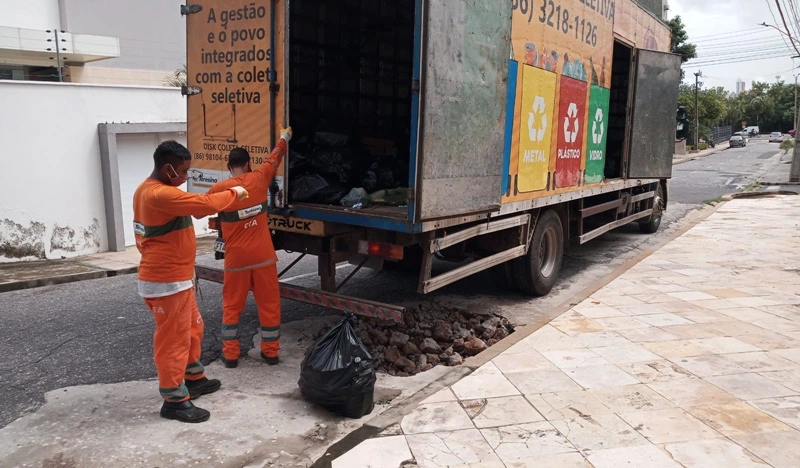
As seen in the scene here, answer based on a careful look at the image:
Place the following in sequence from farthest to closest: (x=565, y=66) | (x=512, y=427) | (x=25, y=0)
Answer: (x=25, y=0) < (x=565, y=66) < (x=512, y=427)

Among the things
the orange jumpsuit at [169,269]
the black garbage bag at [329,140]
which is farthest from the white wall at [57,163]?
the orange jumpsuit at [169,269]

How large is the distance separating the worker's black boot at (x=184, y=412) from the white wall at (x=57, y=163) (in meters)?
6.54

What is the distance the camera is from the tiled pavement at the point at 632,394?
3.39 meters

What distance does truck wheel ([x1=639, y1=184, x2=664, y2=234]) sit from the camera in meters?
11.1

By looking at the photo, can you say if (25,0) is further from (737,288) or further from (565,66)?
(737,288)

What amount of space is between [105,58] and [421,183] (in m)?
10.9

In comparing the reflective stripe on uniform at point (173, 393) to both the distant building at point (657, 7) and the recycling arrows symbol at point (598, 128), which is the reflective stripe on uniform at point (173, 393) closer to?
the recycling arrows symbol at point (598, 128)

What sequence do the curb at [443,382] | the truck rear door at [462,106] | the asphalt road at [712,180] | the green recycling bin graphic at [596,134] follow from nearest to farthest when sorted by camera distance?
the curb at [443,382] < the truck rear door at [462,106] < the green recycling bin graphic at [596,134] < the asphalt road at [712,180]

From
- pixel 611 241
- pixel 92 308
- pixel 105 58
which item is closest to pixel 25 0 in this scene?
pixel 105 58

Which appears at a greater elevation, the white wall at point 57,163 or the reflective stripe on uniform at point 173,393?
the white wall at point 57,163

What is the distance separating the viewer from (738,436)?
3.56m

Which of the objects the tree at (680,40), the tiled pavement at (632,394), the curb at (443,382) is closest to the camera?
the tiled pavement at (632,394)

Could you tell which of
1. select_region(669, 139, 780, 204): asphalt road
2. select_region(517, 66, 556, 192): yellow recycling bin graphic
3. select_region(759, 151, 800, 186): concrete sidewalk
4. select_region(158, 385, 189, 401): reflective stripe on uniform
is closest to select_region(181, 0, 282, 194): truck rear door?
select_region(158, 385, 189, 401): reflective stripe on uniform

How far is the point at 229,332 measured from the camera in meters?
4.60
